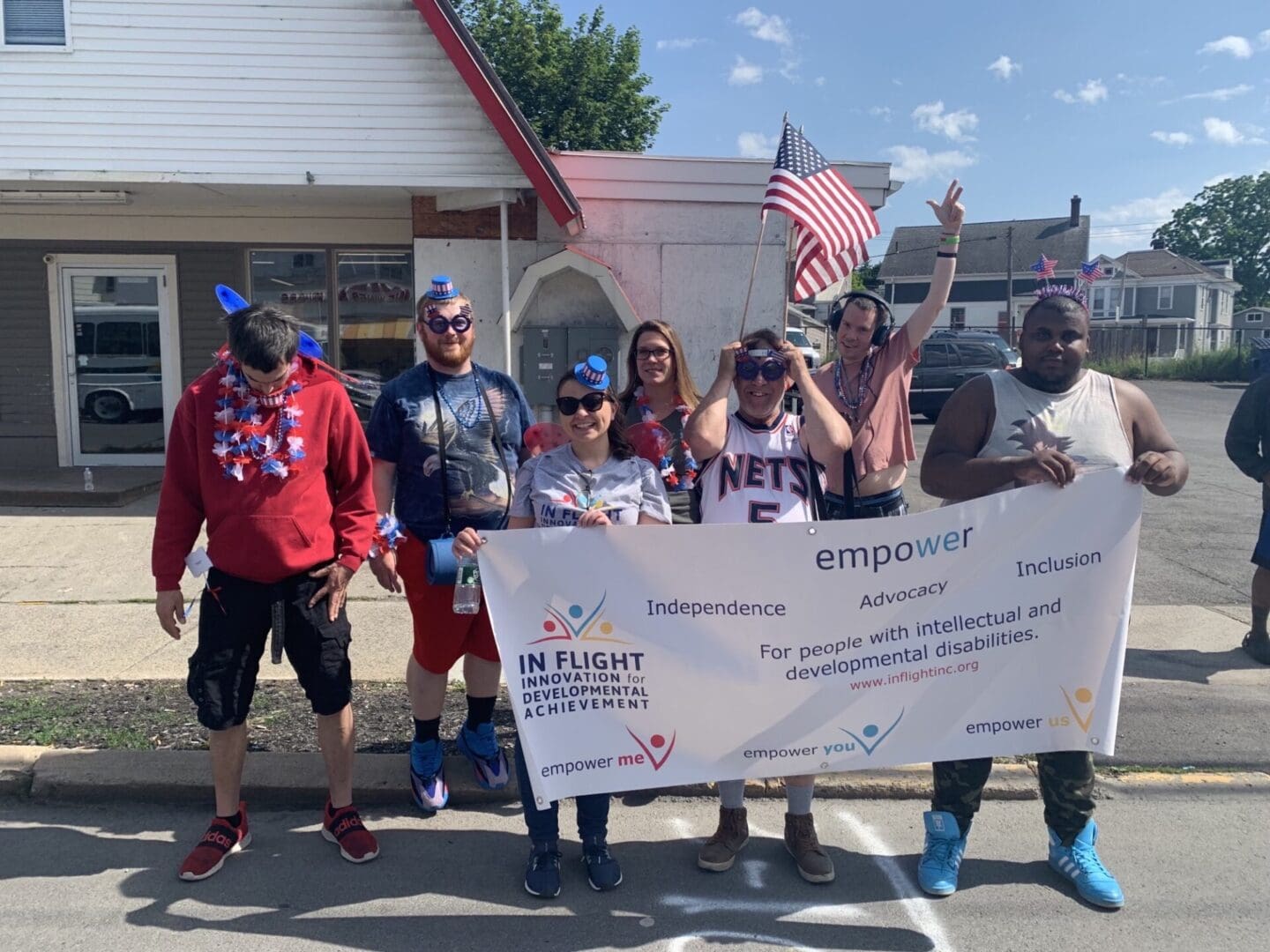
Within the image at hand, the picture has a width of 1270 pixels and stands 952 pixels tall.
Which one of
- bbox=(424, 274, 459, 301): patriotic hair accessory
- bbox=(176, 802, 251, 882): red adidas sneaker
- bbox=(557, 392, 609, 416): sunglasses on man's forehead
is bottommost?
bbox=(176, 802, 251, 882): red adidas sneaker

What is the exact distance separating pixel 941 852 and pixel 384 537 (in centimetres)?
229

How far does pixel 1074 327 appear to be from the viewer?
10.5 feet

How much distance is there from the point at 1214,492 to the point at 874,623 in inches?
403

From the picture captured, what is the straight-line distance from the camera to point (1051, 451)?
321cm

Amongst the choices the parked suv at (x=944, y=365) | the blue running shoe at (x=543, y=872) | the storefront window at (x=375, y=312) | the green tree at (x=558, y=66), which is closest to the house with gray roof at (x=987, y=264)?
the green tree at (x=558, y=66)

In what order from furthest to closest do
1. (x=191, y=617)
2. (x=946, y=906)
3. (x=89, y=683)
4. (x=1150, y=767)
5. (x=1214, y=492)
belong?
(x=1214, y=492) < (x=191, y=617) < (x=89, y=683) < (x=1150, y=767) < (x=946, y=906)

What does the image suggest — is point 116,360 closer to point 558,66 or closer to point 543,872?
point 543,872

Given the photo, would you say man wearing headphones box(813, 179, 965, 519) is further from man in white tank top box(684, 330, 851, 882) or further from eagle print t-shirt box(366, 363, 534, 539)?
eagle print t-shirt box(366, 363, 534, 539)

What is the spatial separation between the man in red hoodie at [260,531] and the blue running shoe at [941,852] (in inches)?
77.8

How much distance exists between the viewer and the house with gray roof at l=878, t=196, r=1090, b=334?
5722 cm

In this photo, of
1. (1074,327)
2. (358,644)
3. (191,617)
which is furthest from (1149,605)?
(191,617)

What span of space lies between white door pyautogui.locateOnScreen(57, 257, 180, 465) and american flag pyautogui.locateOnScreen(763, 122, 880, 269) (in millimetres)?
8094

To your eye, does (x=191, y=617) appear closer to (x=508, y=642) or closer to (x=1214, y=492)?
(x=508, y=642)

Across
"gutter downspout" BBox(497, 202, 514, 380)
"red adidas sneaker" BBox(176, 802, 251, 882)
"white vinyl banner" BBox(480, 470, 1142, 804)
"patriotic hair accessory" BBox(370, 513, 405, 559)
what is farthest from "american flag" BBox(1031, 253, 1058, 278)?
"gutter downspout" BBox(497, 202, 514, 380)
